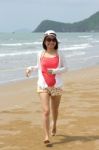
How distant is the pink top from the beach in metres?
0.87

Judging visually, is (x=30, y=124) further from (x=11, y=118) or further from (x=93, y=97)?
(x=93, y=97)

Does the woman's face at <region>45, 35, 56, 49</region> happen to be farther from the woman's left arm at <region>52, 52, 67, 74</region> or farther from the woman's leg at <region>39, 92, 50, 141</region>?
the woman's leg at <region>39, 92, 50, 141</region>

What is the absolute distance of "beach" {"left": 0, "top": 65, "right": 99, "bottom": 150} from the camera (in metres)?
6.50

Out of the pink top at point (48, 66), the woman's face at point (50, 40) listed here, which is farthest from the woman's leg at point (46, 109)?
the woman's face at point (50, 40)

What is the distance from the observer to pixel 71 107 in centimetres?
937

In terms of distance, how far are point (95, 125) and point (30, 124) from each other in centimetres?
109

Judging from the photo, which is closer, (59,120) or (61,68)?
(61,68)

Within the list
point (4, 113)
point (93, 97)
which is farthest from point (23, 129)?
point (93, 97)

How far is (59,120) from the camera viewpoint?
26.4 feet

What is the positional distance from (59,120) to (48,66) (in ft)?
6.20

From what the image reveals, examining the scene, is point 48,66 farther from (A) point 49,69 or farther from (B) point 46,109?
(B) point 46,109

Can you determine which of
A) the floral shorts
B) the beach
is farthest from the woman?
the beach

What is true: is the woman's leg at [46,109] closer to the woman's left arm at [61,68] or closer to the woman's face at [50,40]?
the woman's left arm at [61,68]

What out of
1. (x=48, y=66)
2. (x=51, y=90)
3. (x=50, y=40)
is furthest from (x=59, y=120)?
(x=50, y=40)
